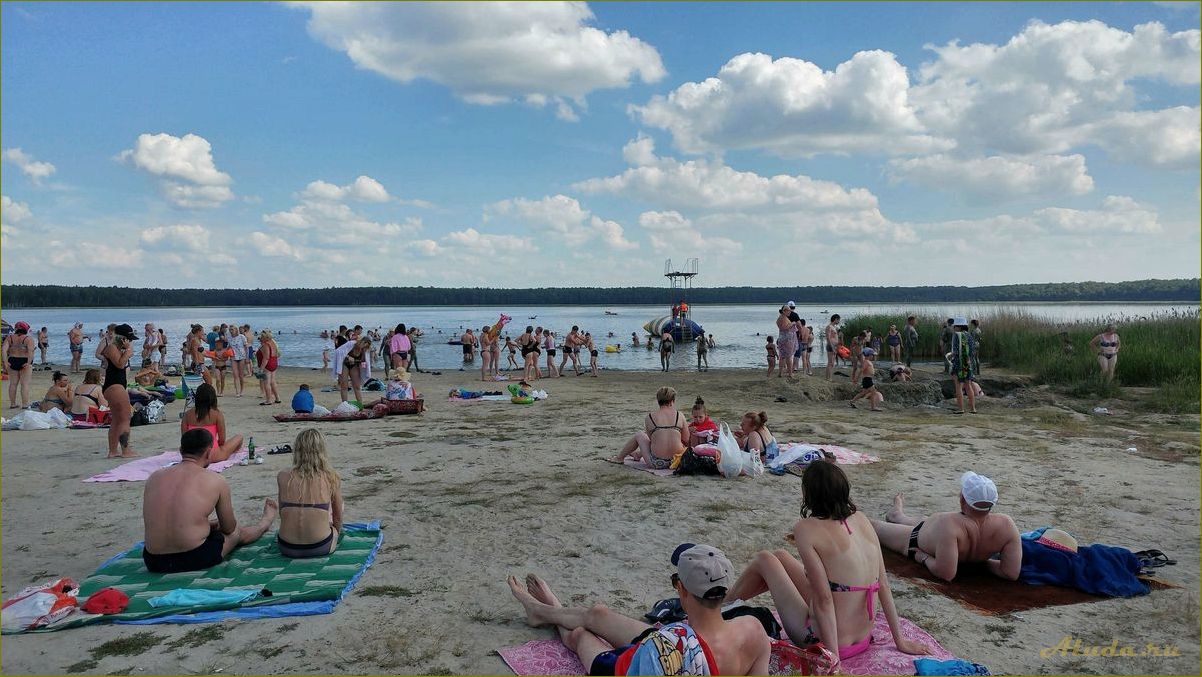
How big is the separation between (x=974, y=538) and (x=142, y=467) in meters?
8.28

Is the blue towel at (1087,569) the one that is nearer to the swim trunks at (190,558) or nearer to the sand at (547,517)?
the sand at (547,517)

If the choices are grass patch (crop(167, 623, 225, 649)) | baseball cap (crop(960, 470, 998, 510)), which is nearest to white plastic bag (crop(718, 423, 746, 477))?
baseball cap (crop(960, 470, 998, 510))

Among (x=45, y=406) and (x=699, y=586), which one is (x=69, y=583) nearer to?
(x=699, y=586)

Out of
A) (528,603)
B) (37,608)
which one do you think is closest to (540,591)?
(528,603)

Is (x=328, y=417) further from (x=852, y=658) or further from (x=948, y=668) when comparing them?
(x=948, y=668)

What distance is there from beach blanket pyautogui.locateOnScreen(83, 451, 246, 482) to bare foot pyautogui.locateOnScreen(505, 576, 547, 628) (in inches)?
193

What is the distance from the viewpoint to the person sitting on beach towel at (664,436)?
7.58 metres

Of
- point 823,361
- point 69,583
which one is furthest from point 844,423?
point 823,361

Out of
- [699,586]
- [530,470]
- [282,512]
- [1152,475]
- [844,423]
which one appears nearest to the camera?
[699,586]

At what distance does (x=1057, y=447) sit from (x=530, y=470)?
22.2 ft

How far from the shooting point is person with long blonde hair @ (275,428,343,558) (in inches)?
189

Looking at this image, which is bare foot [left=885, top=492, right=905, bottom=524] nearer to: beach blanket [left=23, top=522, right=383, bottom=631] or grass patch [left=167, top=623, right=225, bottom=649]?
beach blanket [left=23, top=522, right=383, bottom=631]

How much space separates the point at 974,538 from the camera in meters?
4.55

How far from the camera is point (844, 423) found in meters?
10.8
